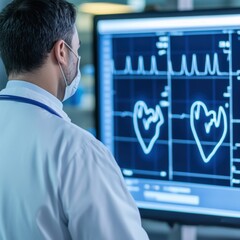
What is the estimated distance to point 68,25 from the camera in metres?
1.37

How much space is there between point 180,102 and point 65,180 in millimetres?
533

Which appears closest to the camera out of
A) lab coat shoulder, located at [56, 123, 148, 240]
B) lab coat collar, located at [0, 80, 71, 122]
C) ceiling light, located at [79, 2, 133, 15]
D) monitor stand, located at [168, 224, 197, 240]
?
lab coat shoulder, located at [56, 123, 148, 240]

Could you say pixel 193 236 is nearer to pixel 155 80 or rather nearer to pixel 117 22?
pixel 155 80

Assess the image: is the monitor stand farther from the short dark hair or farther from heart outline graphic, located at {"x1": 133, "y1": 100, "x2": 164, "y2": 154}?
the short dark hair

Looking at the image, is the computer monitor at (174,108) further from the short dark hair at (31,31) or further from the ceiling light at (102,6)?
the ceiling light at (102,6)

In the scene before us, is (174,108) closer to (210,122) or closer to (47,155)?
(210,122)

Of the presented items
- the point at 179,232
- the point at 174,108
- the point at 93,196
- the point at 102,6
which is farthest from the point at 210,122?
the point at 102,6

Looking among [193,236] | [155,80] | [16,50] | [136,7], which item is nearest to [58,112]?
[16,50]

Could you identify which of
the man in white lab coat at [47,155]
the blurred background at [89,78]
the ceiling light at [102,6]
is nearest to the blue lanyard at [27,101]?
the man in white lab coat at [47,155]

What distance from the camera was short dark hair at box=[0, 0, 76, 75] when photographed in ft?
4.33

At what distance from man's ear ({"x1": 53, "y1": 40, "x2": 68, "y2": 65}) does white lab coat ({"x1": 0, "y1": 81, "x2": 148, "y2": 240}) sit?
0.10 metres

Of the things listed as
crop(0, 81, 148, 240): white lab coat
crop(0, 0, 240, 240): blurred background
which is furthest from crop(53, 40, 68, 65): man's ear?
crop(0, 0, 240, 240): blurred background

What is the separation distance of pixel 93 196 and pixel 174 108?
51 cm

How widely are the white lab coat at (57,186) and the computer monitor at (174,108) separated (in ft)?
1.29
